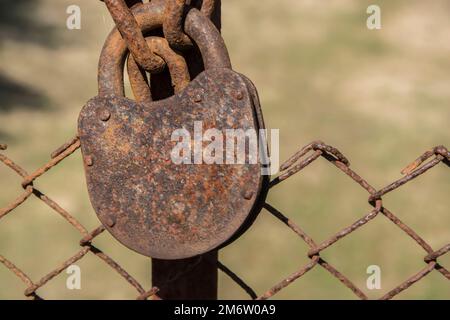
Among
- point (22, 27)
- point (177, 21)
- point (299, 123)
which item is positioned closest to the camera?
point (177, 21)

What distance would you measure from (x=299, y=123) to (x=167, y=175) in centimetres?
289

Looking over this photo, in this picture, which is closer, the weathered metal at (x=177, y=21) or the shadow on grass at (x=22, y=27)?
the weathered metal at (x=177, y=21)

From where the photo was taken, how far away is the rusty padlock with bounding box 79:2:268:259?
134 centimetres

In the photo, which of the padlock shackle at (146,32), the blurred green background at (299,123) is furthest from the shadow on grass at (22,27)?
the padlock shackle at (146,32)

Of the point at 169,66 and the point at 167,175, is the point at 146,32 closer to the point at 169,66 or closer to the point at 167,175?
the point at 169,66

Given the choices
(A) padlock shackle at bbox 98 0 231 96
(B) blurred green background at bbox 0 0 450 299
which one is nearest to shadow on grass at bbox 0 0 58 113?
(B) blurred green background at bbox 0 0 450 299

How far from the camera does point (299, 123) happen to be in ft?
13.9

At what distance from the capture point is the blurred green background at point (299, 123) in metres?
3.34

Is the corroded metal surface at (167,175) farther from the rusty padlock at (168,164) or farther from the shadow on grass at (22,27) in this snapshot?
the shadow on grass at (22,27)

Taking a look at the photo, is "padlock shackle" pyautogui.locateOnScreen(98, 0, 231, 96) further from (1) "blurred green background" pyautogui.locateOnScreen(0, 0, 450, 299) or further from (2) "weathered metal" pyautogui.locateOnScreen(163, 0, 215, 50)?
(1) "blurred green background" pyautogui.locateOnScreen(0, 0, 450, 299)

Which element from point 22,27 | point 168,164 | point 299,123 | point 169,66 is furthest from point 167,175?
point 22,27

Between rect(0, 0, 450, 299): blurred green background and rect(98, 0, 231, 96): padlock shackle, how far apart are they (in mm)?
1836

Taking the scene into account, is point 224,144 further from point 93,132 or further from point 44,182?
point 44,182

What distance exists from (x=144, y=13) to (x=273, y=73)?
3.27 m
